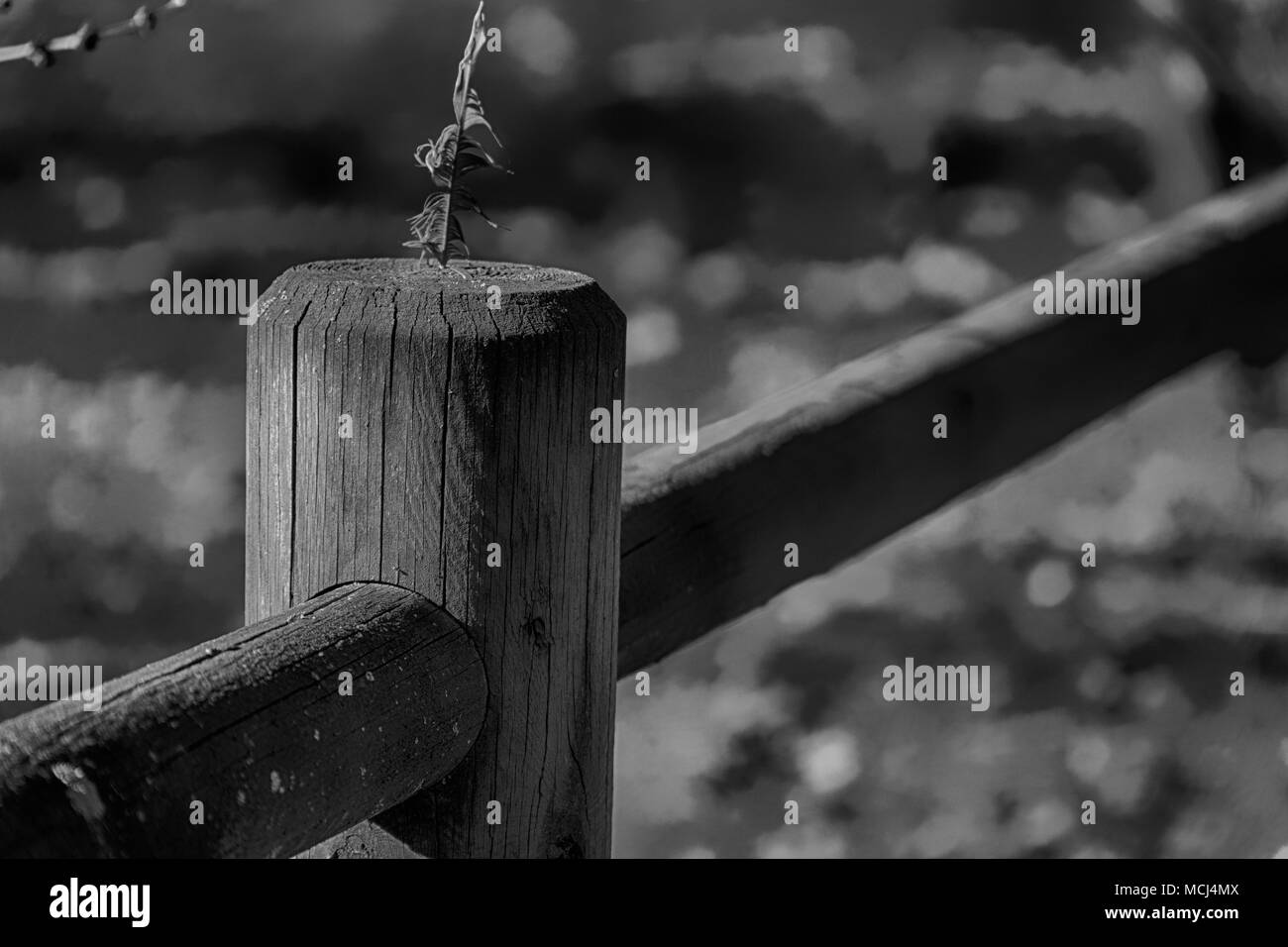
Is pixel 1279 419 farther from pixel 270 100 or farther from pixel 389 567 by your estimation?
pixel 389 567

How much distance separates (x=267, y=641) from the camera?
978 millimetres

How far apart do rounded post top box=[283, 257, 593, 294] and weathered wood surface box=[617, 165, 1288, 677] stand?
0.30 meters

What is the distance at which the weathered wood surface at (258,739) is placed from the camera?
2.61 feet

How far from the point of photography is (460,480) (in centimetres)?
113

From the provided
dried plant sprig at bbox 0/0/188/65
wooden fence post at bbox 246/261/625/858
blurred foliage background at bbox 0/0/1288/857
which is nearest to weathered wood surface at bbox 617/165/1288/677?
wooden fence post at bbox 246/261/625/858

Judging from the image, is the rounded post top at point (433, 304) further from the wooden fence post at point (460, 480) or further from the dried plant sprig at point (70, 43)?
the dried plant sprig at point (70, 43)

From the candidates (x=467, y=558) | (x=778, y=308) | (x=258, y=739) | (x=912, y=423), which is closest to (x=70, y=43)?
(x=258, y=739)

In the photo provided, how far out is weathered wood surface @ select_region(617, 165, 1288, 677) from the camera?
151 centimetres

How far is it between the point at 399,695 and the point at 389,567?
14cm

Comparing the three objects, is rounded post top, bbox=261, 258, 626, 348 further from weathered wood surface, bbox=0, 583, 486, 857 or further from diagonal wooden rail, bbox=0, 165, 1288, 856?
weathered wood surface, bbox=0, 583, 486, 857

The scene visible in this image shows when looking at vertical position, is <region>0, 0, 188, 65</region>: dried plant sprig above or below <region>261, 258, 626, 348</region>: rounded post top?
above

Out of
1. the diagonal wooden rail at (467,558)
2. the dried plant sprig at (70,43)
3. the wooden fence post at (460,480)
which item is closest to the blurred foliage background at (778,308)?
the diagonal wooden rail at (467,558)

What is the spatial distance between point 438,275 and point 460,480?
0.68 feet

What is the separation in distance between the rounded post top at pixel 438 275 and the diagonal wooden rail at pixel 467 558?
0.01 metres
